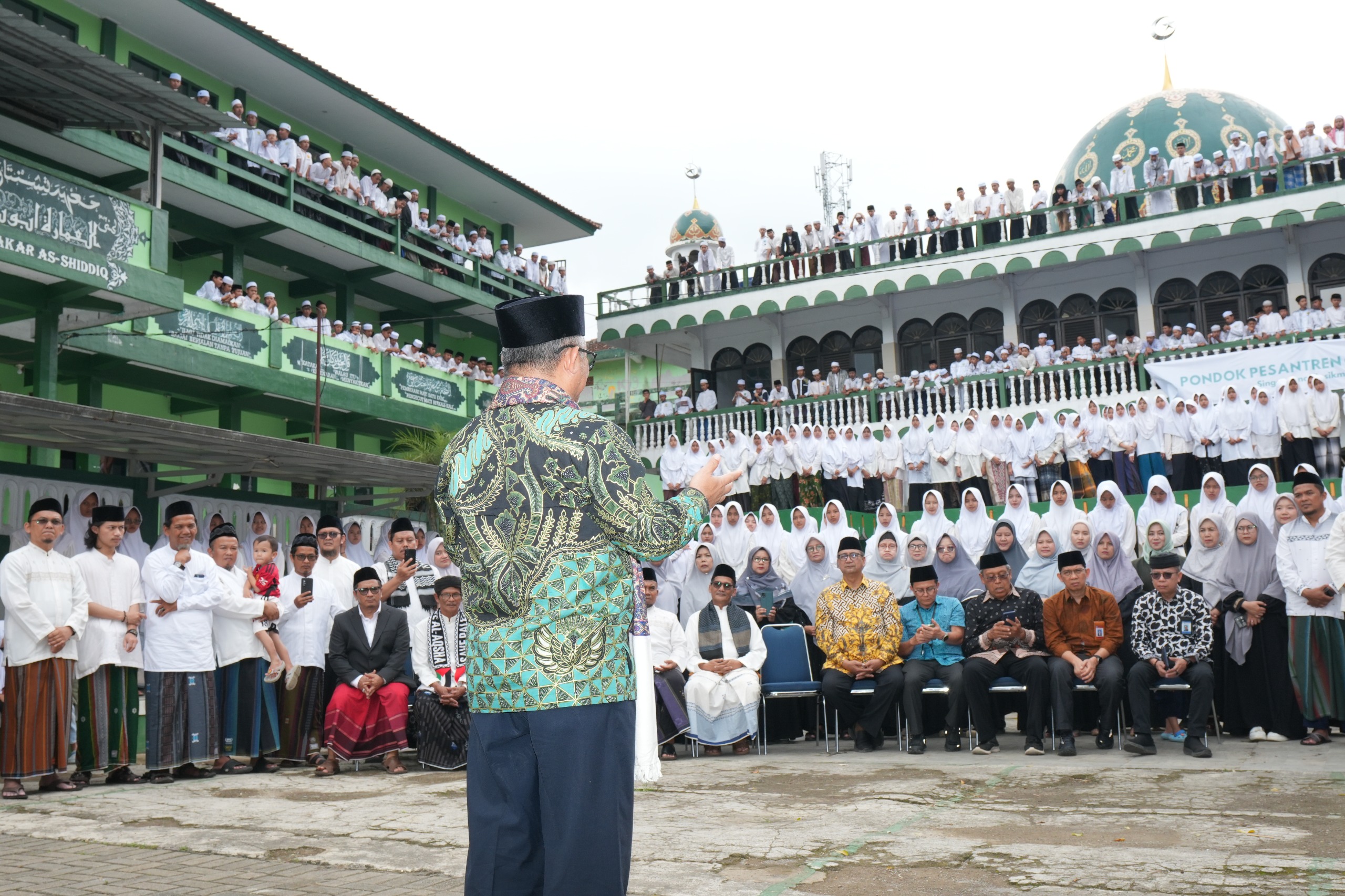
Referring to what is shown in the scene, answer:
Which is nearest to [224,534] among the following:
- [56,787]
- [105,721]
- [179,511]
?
[179,511]

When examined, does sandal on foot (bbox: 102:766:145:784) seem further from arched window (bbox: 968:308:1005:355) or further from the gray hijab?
arched window (bbox: 968:308:1005:355)

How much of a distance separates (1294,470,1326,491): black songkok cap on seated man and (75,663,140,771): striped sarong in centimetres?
845

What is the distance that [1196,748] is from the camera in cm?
766

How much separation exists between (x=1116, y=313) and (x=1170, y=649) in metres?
16.2

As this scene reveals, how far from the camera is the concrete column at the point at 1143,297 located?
72.9 feet

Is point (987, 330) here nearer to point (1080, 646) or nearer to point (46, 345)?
point (1080, 646)

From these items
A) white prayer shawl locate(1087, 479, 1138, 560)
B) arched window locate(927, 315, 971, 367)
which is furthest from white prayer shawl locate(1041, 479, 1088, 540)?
arched window locate(927, 315, 971, 367)

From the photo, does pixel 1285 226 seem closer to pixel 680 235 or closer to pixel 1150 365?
pixel 1150 365

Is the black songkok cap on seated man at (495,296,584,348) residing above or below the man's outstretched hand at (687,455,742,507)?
above

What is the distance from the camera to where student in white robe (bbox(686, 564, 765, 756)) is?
356 inches

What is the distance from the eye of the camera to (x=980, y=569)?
352 inches

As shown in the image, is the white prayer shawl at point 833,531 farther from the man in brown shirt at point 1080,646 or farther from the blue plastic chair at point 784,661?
the man in brown shirt at point 1080,646

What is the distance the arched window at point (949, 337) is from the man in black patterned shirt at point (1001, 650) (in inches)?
629

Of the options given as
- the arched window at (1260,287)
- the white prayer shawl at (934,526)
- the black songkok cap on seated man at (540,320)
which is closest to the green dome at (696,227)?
the arched window at (1260,287)
